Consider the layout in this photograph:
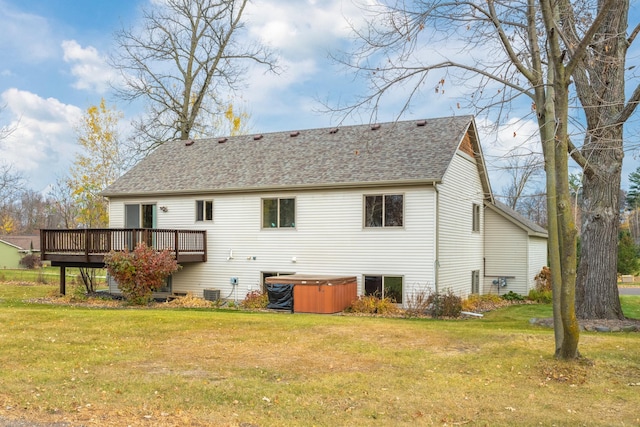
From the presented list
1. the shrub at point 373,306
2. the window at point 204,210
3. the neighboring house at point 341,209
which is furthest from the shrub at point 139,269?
the shrub at point 373,306

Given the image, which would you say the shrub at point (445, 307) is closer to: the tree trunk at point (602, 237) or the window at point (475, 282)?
the tree trunk at point (602, 237)

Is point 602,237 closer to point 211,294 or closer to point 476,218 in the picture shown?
point 476,218

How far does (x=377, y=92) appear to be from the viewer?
32.3 ft

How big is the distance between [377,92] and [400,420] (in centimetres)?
554

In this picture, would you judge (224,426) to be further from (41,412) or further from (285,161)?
(285,161)

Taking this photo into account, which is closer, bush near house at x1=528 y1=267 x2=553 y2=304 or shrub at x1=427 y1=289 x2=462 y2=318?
shrub at x1=427 y1=289 x2=462 y2=318

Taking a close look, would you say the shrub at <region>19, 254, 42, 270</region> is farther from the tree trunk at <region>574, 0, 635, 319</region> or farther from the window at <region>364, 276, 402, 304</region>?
the tree trunk at <region>574, 0, 635, 319</region>

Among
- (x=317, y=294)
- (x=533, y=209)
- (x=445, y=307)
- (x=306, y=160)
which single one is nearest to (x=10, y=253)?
(x=306, y=160)

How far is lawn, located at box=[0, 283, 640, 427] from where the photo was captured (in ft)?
21.2

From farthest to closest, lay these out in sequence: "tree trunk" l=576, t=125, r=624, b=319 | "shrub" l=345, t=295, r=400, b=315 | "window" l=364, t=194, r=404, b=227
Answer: "window" l=364, t=194, r=404, b=227 → "shrub" l=345, t=295, r=400, b=315 → "tree trunk" l=576, t=125, r=624, b=319

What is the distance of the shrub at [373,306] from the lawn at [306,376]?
4.10m

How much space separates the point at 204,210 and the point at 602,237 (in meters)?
13.1

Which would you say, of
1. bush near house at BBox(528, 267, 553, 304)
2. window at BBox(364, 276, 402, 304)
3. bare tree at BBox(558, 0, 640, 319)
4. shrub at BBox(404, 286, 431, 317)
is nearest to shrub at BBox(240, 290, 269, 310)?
window at BBox(364, 276, 402, 304)

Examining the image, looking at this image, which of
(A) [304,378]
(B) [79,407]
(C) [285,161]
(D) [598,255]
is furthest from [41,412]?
(C) [285,161]
